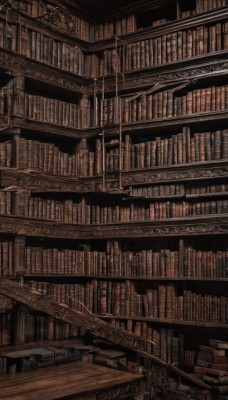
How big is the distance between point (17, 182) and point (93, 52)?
7.00 ft

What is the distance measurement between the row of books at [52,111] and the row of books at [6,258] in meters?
1.49

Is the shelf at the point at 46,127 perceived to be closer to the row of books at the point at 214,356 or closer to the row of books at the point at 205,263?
the row of books at the point at 205,263

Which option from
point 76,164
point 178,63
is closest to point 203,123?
point 178,63

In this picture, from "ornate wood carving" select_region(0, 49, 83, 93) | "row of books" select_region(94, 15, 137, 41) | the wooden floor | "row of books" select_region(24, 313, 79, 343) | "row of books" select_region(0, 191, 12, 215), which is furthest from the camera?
"row of books" select_region(94, 15, 137, 41)

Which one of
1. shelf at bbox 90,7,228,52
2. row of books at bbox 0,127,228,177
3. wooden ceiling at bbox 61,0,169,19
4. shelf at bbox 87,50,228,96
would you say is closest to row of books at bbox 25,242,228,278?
row of books at bbox 0,127,228,177

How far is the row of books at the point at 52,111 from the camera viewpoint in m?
6.64

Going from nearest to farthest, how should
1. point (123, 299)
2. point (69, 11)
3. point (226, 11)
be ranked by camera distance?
point (226, 11)
point (123, 299)
point (69, 11)

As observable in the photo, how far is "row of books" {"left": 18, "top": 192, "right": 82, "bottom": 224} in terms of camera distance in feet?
21.2

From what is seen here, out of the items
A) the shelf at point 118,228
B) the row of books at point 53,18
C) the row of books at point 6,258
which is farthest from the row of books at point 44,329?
the row of books at point 53,18

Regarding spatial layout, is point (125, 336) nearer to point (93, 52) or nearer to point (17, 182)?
point (17, 182)

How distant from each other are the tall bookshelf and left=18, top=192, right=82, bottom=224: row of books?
0.02m

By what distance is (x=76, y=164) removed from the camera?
283 inches

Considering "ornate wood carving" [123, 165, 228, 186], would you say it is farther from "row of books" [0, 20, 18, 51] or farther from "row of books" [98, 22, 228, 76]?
"row of books" [0, 20, 18, 51]

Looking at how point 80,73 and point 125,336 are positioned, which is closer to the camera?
point 125,336
